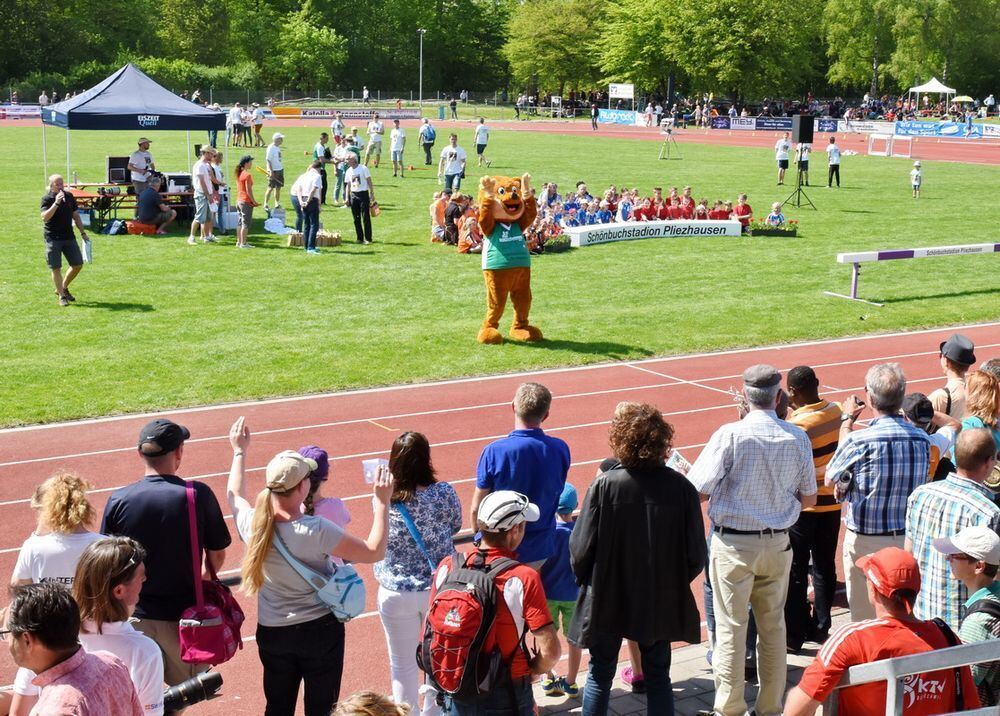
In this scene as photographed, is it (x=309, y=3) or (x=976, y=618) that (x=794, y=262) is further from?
(x=309, y=3)

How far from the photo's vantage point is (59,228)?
58.2 feet

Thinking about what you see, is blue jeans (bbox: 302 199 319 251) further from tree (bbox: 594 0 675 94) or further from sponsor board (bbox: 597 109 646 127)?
tree (bbox: 594 0 675 94)

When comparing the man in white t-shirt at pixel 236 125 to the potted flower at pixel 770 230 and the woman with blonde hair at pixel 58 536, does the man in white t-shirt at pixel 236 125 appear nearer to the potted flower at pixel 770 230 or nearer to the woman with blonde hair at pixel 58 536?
the potted flower at pixel 770 230

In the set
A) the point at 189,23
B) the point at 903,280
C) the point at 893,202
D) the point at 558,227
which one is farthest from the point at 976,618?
the point at 189,23

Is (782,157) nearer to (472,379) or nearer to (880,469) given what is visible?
(472,379)

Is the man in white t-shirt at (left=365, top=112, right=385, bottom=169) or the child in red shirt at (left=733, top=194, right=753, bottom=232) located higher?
the man in white t-shirt at (left=365, top=112, right=385, bottom=169)

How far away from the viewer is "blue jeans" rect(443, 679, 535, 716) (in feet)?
16.7

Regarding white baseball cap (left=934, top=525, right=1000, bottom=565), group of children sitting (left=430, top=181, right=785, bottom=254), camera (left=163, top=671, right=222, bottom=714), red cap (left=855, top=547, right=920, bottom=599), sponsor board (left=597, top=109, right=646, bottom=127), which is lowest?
camera (left=163, top=671, right=222, bottom=714)

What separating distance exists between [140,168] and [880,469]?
69.7ft

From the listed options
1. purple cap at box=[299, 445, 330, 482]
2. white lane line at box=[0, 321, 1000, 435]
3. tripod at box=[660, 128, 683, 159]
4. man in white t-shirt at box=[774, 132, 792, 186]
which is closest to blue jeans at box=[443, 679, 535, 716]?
purple cap at box=[299, 445, 330, 482]

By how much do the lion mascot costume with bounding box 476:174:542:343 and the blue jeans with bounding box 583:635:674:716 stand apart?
10.5 meters

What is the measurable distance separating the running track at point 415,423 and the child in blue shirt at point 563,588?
1532 mm

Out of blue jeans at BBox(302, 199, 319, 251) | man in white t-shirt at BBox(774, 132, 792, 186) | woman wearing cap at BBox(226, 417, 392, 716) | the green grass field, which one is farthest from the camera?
man in white t-shirt at BBox(774, 132, 792, 186)

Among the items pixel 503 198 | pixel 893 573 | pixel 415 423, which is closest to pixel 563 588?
pixel 893 573
